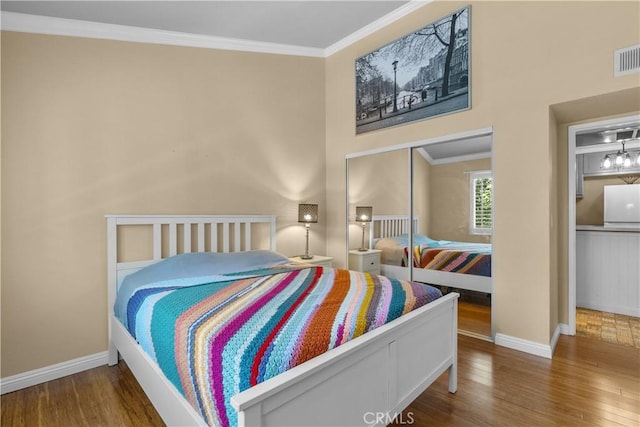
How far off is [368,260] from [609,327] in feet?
7.66

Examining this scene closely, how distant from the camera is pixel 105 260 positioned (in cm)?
256

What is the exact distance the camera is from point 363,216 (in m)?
3.76

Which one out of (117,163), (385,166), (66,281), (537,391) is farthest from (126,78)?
(537,391)

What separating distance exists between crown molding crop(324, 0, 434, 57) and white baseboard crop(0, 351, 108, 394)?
3.87 metres

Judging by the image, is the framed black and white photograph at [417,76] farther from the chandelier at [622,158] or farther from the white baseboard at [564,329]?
the white baseboard at [564,329]

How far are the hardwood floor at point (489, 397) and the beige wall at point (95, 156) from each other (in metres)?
0.38

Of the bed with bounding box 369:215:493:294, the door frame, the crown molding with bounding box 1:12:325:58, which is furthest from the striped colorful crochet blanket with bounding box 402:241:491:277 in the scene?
the crown molding with bounding box 1:12:325:58

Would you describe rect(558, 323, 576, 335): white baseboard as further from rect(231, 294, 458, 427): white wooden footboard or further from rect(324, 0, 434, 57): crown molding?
rect(324, 0, 434, 57): crown molding

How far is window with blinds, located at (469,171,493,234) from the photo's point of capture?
282 centimetres

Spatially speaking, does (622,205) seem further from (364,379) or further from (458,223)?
(364,379)

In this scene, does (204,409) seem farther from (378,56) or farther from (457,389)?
(378,56)

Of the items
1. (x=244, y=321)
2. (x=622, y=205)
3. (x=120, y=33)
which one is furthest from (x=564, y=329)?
(x=120, y=33)

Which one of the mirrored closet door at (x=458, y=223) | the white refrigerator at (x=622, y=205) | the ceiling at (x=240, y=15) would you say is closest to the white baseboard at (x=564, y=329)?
the mirrored closet door at (x=458, y=223)

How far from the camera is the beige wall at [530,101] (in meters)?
2.24
